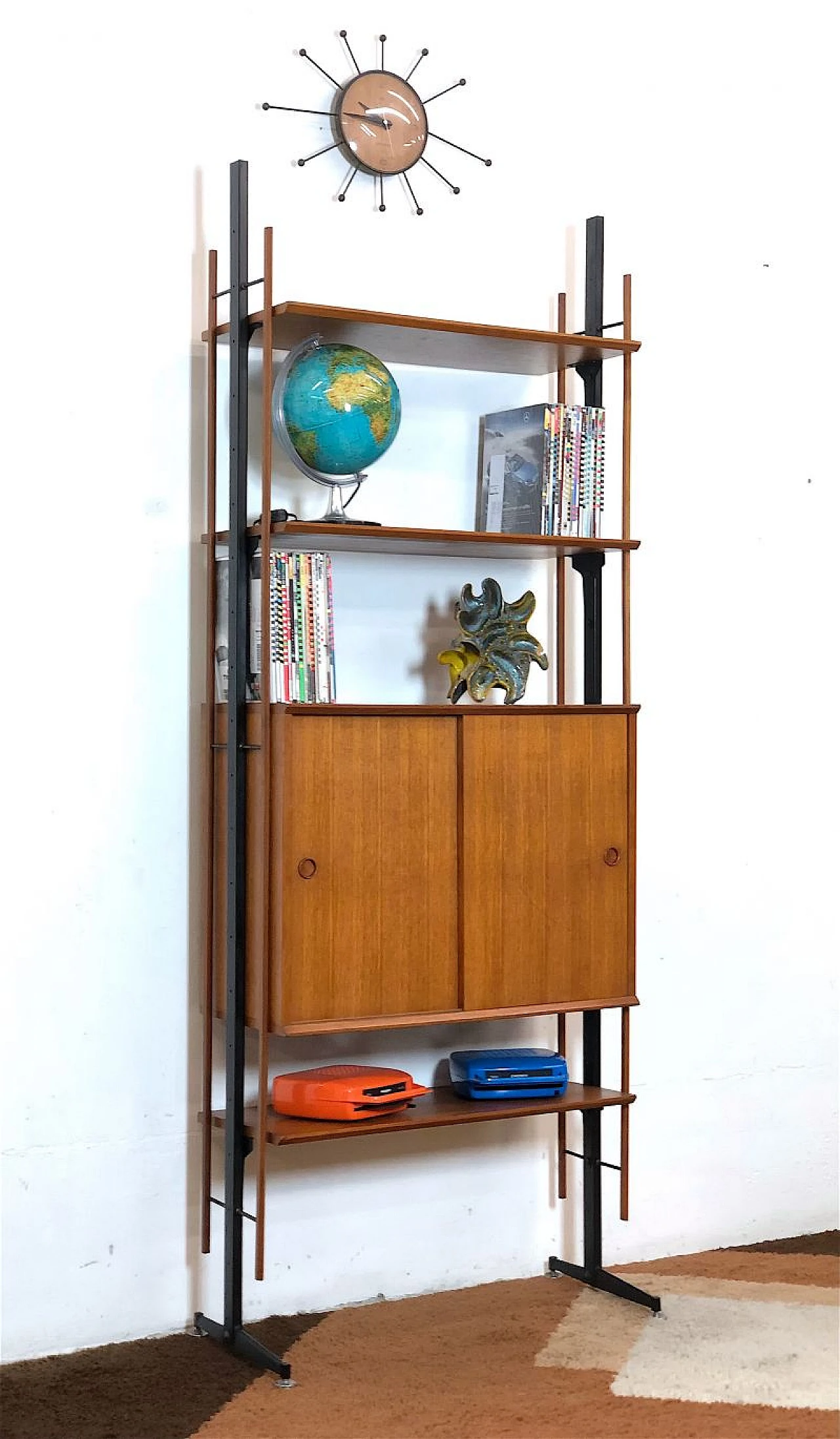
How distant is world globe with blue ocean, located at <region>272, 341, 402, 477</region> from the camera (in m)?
2.86

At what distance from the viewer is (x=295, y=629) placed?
2.85 meters

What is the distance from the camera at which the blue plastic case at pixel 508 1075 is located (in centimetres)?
310

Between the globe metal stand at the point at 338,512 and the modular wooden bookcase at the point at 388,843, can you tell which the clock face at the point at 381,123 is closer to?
the modular wooden bookcase at the point at 388,843

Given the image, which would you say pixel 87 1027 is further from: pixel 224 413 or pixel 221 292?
pixel 221 292

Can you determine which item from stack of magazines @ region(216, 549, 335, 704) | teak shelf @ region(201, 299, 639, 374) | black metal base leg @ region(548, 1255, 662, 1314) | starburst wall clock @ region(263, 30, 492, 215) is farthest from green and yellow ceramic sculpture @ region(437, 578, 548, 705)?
black metal base leg @ region(548, 1255, 662, 1314)

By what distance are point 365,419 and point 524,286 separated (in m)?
0.70

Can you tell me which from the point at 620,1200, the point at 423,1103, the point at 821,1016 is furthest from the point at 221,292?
the point at 821,1016

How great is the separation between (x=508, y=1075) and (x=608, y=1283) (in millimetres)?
526

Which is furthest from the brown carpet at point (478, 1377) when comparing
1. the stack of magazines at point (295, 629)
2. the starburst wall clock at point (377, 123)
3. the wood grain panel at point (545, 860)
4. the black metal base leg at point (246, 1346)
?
the starburst wall clock at point (377, 123)

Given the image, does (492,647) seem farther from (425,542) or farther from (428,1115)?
(428,1115)

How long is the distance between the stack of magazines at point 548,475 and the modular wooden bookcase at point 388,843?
0.18 ft

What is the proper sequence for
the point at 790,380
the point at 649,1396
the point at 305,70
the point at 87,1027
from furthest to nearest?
the point at 790,380
the point at 305,70
the point at 87,1027
the point at 649,1396

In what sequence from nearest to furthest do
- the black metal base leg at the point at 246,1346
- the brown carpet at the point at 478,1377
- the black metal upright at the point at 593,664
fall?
the brown carpet at the point at 478,1377
the black metal base leg at the point at 246,1346
the black metal upright at the point at 593,664

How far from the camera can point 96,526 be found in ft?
9.73
